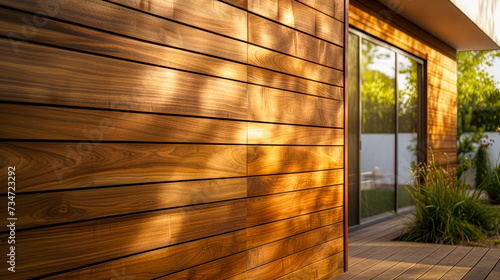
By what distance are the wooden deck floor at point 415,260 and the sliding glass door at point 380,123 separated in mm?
790

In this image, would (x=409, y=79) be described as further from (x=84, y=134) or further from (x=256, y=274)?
(x=84, y=134)

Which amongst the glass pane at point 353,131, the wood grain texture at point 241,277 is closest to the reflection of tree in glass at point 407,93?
the glass pane at point 353,131

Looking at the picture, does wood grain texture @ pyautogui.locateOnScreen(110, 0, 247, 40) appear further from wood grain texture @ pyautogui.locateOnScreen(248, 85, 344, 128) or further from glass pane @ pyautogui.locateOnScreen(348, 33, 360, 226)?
glass pane @ pyautogui.locateOnScreen(348, 33, 360, 226)

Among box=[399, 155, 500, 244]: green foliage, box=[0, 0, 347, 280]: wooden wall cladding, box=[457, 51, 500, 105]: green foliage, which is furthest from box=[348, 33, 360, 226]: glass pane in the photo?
box=[457, 51, 500, 105]: green foliage

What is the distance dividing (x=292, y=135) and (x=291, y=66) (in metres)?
0.41

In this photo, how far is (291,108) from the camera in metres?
2.81

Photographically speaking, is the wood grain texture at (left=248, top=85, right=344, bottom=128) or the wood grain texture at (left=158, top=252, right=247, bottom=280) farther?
the wood grain texture at (left=248, top=85, right=344, bottom=128)

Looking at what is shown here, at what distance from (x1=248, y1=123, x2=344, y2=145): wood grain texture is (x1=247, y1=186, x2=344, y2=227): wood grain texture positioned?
0.30 meters

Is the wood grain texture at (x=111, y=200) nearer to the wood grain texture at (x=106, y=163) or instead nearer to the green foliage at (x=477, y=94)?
the wood grain texture at (x=106, y=163)

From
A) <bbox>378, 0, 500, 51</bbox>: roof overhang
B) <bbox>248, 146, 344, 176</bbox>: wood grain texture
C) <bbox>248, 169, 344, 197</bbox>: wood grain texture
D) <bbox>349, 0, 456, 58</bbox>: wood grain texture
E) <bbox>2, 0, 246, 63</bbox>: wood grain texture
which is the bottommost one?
<bbox>248, 169, 344, 197</bbox>: wood grain texture

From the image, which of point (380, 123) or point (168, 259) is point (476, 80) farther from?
point (168, 259)

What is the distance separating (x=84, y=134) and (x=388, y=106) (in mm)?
5011

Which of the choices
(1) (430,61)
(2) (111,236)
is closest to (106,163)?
(2) (111,236)

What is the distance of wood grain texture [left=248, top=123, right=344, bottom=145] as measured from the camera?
8.23 feet
